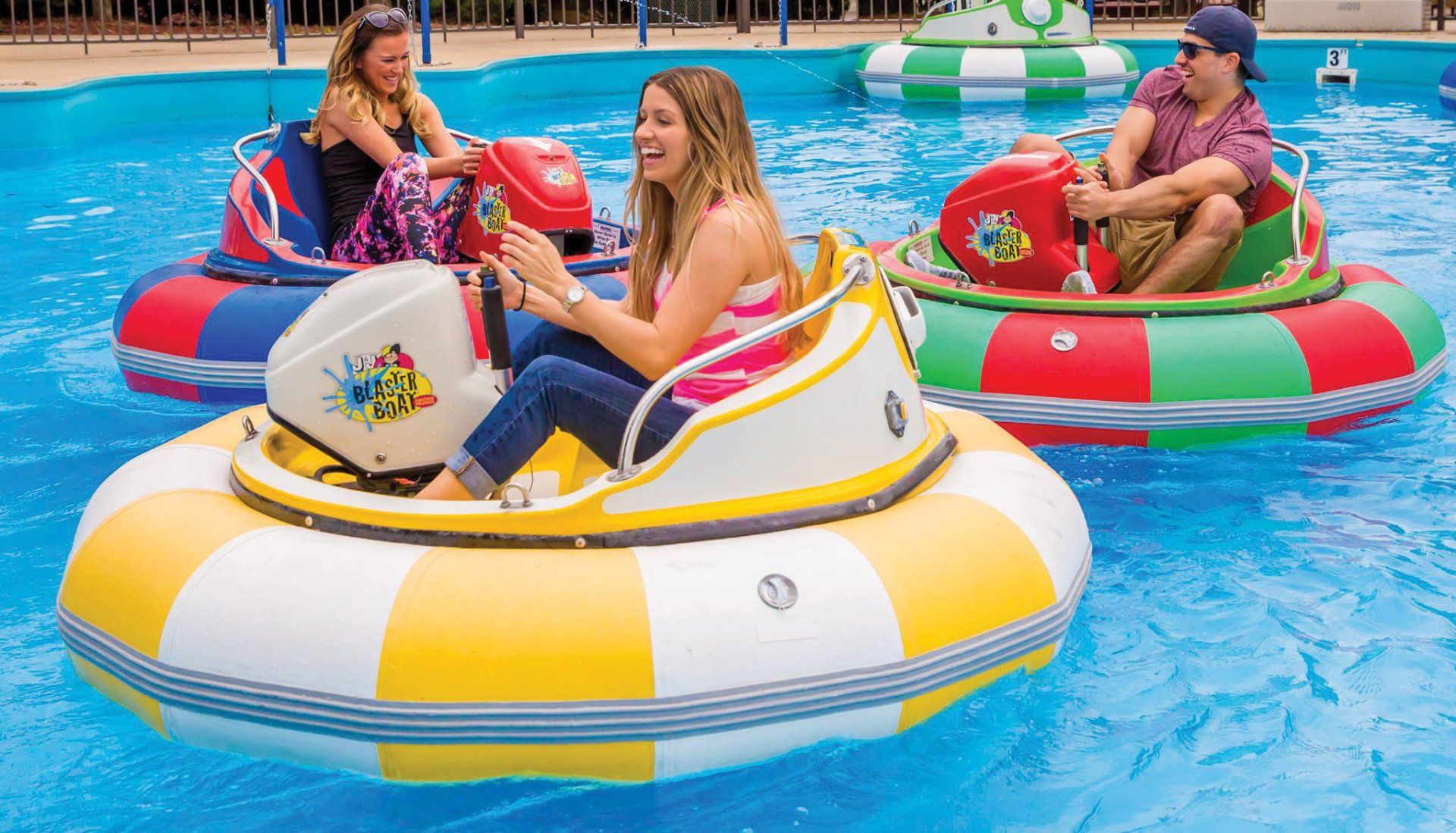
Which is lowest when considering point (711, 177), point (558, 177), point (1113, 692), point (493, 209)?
point (1113, 692)

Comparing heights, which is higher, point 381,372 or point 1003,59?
point 1003,59

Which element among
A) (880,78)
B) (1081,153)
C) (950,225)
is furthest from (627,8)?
(950,225)

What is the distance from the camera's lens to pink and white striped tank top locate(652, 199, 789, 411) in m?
2.96

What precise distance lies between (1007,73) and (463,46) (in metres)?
5.45

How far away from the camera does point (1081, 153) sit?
9.44m

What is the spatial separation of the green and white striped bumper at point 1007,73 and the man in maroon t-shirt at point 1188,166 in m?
7.20

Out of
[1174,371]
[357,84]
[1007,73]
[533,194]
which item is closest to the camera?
[1174,371]

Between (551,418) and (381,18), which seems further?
(381,18)

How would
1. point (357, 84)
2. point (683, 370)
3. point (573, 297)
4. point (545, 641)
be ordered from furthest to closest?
point (357, 84) → point (573, 297) → point (683, 370) → point (545, 641)

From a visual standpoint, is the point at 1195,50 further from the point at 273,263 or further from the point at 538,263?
the point at 273,263

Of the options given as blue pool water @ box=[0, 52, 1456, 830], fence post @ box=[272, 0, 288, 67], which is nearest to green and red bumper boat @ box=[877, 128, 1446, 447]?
blue pool water @ box=[0, 52, 1456, 830]

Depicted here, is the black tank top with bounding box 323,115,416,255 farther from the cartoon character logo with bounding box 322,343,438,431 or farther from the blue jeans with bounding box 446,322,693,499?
the blue jeans with bounding box 446,322,693,499

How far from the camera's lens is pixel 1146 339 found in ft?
14.1

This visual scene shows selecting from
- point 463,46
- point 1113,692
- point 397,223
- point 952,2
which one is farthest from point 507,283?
point 463,46
